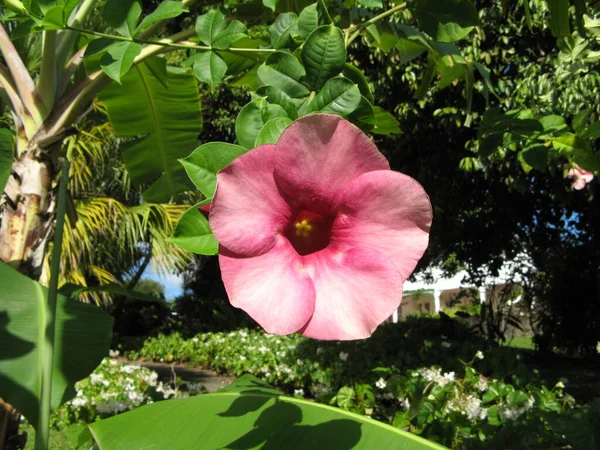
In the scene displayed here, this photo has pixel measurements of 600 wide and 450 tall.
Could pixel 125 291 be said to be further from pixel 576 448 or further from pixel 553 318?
pixel 553 318

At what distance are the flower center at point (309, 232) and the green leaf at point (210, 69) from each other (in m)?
0.42

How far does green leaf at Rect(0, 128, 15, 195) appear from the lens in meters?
1.20

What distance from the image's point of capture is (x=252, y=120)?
2.04 ft

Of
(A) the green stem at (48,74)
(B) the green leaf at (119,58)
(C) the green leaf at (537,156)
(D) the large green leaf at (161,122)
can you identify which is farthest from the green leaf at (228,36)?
(D) the large green leaf at (161,122)

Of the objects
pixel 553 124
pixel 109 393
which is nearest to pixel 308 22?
pixel 553 124

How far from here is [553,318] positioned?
1034 centimetres

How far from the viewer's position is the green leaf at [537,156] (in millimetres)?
1382

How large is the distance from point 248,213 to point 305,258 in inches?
3.3

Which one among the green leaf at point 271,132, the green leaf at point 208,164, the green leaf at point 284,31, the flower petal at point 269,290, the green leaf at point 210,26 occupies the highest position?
the green leaf at point 210,26

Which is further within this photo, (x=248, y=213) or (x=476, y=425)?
(x=476, y=425)

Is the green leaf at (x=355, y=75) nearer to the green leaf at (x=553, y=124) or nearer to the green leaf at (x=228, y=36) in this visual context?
the green leaf at (x=228, y=36)

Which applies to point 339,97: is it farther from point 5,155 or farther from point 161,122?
point 161,122

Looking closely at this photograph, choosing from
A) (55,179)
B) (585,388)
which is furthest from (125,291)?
(585,388)

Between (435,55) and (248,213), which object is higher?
(435,55)
